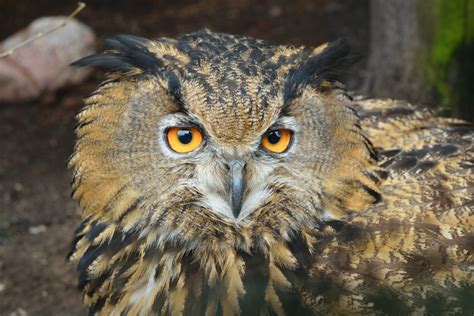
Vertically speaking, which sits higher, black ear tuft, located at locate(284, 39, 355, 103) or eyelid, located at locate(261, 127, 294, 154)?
black ear tuft, located at locate(284, 39, 355, 103)

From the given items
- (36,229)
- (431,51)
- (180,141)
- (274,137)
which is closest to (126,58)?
(180,141)

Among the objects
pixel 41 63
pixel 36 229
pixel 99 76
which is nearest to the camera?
pixel 36 229

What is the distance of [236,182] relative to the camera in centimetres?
259

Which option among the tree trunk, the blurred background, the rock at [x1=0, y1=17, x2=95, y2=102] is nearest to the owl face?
the blurred background

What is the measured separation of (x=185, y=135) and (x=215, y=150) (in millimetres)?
106

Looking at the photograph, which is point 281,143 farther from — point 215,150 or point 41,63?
point 41,63

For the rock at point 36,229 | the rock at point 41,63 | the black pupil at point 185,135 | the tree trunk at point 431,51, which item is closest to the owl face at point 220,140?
the black pupil at point 185,135

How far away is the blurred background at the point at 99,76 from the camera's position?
459 centimetres

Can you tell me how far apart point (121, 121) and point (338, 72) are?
754mm

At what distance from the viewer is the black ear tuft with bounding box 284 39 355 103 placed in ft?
8.77

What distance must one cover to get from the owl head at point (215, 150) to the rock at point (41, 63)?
3565 mm

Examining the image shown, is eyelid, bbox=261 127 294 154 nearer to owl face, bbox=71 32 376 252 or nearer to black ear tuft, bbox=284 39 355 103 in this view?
owl face, bbox=71 32 376 252

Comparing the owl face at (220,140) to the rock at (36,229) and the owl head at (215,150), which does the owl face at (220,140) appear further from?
the rock at (36,229)

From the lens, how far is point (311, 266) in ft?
8.84
